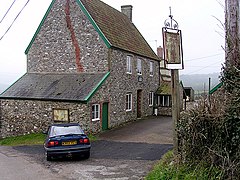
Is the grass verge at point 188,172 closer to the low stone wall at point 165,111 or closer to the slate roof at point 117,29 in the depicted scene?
the slate roof at point 117,29

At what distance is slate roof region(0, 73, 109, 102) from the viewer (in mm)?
19148

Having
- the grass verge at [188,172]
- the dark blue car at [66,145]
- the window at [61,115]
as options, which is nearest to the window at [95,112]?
the window at [61,115]

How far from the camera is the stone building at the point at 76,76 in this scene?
1930cm

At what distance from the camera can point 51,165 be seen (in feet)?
37.5

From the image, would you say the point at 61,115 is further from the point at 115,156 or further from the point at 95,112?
the point at 115,156

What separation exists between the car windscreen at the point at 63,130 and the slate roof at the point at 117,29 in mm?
10023

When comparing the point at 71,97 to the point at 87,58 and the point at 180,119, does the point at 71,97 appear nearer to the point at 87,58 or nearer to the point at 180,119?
the point at 87,58

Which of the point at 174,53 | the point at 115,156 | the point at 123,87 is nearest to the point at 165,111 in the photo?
the point at 123,87

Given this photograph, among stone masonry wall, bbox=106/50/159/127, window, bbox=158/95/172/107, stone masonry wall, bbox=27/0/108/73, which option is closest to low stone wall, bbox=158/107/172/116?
window, bbox=158/95/172/107

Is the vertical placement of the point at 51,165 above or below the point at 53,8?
below

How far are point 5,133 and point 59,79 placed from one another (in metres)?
5.94

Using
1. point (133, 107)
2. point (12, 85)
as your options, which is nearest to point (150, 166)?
point (133, 107)

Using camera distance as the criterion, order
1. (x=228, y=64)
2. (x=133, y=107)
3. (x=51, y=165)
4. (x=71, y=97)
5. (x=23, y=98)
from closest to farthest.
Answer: (x=228, y=64) < (x=51, y=165) < (x=71, y=97) < (x=23, y=98) < (x=133, y=107)

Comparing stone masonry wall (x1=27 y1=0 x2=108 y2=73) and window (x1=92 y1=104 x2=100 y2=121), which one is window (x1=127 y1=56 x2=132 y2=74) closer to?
stone masonry wall (x1=27 y1=0 x2=108 y2=73)
